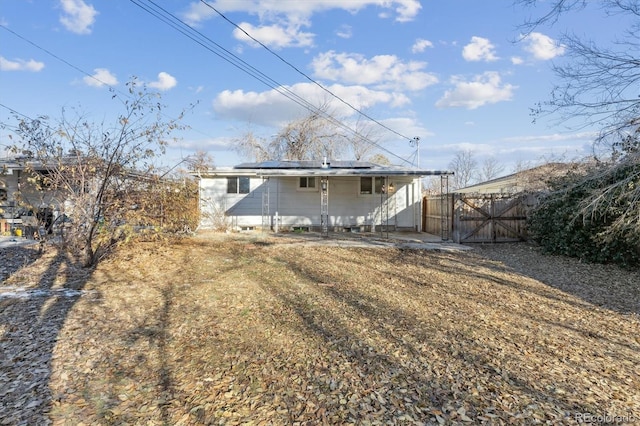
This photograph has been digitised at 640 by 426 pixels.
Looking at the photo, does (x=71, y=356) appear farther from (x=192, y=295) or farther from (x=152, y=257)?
(x=152, y=257)

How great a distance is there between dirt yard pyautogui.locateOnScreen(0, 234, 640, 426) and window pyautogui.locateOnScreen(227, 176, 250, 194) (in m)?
8.71

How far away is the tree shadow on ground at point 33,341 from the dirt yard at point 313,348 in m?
0.02

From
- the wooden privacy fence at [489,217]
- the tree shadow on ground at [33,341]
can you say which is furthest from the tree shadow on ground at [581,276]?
the tree shadow on ground at [33,341]

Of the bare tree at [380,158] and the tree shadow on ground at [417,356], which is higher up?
the bare tree at [380,158]

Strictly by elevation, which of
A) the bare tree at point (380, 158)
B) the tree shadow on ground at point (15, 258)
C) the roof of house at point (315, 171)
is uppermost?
the bare tree at point (380, 158)

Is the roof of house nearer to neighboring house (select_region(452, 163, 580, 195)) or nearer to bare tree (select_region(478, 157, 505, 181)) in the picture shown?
neighboring house (select_region(452, 163, 580, 195))

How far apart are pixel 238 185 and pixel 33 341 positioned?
12086 millimetres

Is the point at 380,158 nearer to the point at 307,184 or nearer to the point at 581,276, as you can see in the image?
the point at 307,184

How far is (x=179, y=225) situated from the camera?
9.98m

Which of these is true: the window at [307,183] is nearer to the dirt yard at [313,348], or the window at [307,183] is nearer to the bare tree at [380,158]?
the dirt yard at [313,348]

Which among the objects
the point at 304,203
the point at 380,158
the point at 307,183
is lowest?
the point at 304,203

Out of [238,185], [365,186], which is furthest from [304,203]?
[238,185]

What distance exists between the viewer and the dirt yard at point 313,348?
2.51 meters

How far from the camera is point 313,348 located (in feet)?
11.5
